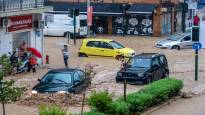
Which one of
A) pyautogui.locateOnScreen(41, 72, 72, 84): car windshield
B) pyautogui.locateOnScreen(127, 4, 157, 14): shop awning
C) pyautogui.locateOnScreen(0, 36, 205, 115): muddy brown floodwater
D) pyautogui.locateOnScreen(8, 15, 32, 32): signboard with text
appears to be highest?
pyautogui.locateOnScreen(127, 4, 157, 14): shop awning

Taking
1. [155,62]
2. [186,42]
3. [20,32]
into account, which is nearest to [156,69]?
[155,62]

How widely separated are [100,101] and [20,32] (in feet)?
69.3

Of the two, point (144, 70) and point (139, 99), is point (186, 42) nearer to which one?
point (144, 70)

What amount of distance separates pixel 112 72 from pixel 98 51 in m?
8.93

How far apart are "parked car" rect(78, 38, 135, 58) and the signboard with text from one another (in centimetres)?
754

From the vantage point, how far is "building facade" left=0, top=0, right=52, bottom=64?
3875 cm

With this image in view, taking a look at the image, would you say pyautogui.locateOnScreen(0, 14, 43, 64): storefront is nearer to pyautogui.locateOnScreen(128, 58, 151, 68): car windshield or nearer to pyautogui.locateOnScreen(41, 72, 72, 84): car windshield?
pyautogui.locateOnScreen(128, 58, 151, 68): car windshield

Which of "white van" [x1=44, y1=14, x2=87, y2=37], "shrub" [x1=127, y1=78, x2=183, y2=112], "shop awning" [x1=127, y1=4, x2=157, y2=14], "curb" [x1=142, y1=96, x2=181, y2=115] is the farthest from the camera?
"shop awning" [x1=127, y1=4, x2=157, y2=14]

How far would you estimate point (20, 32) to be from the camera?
135ft

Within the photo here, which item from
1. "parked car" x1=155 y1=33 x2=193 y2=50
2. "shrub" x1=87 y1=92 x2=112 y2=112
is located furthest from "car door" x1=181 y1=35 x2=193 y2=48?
"shrub" x1=87 y1=92 x2=112 y2=112

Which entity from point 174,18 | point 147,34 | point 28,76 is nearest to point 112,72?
point 28,76

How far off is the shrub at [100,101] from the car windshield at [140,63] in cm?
1378

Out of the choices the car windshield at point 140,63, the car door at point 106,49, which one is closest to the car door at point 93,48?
the car door at point 106,49

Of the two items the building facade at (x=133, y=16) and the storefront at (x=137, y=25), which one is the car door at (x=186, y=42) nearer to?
the building facade at (x=133, y=16)
